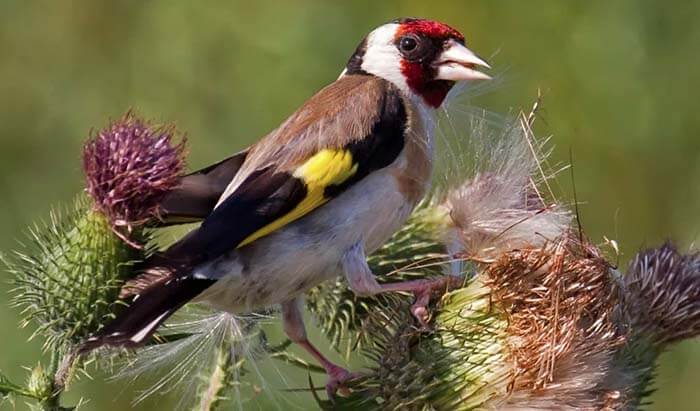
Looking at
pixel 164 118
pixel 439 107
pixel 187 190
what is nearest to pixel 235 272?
pixel 187 190

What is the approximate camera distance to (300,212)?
17.2 ft

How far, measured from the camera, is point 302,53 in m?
7.95

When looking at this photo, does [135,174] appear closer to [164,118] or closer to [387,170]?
[387,170]

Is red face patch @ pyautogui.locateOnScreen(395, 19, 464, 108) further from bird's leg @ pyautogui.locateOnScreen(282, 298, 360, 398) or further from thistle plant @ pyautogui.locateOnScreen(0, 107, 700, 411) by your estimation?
bird's leg @ pyautogui.locateOnScreen(282, 298, 360, 398)

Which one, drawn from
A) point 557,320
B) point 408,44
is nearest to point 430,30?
point 408,44

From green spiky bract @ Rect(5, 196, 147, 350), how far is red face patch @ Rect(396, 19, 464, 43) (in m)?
1.41

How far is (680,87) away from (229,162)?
3.08 meters

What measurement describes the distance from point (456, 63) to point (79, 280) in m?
1.63

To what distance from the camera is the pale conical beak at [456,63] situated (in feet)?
18.7

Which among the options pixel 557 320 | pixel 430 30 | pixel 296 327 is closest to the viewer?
pixel 557 320

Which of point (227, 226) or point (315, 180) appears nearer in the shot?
point (227, 226)

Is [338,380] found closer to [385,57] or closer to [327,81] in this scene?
[385,57]

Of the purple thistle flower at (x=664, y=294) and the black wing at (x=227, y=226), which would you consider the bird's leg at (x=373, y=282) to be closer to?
the black wing at (x=227, y=226)

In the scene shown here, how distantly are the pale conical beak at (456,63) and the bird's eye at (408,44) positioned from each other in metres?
0.12
